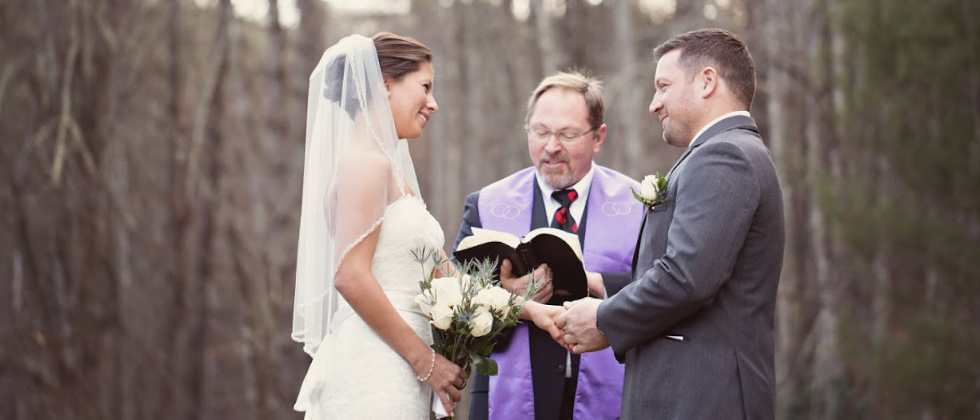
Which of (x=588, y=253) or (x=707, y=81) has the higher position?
(x=707, y=81)

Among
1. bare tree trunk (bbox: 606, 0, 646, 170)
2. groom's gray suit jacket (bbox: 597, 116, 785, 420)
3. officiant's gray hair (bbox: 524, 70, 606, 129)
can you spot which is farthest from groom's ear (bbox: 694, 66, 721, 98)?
bare tree trunk (bbox: 606, 0, 646, 170)

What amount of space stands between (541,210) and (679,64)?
108 centimetres

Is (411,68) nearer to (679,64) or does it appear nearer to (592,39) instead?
(679,64)

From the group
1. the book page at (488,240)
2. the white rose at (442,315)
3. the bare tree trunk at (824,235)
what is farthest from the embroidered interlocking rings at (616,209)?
the bare tree trunk at (824,235)

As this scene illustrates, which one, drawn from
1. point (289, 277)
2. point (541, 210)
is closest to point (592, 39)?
point (289, 277)

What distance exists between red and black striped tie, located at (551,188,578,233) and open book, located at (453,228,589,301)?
43 cm

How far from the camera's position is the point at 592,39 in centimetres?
1416

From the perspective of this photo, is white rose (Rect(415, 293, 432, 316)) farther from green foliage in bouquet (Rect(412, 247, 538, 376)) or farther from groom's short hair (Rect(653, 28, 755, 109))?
groom's short hair (Rect(653, 28, 755, 109))

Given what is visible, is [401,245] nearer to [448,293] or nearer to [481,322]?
[448,293]

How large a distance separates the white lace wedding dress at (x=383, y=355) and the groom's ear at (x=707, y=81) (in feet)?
3.21

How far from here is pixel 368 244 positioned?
10.2 feet

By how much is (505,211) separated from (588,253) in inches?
15.1

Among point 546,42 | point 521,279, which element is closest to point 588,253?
point 521,279

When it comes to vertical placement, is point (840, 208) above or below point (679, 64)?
below
